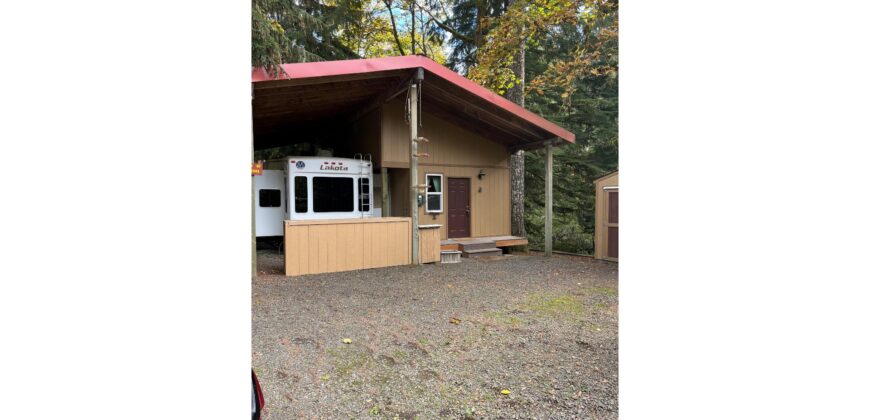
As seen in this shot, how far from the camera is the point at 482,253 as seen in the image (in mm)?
9414

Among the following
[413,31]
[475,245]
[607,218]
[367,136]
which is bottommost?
[475,245]

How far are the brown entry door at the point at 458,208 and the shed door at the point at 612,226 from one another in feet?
10.9

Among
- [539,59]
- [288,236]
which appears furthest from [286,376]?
[539,59]

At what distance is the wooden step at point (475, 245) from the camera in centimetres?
930

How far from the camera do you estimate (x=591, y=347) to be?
3260 mm

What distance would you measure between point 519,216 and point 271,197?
20.5ft

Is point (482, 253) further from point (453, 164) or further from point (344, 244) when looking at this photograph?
point (344, 244)

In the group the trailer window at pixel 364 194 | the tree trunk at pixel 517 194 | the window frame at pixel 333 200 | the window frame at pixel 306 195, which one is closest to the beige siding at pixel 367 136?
the trailer window at pixel 364 194

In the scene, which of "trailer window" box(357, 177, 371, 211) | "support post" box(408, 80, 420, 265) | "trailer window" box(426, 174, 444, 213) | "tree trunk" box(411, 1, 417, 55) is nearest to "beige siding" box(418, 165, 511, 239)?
"trailer window" box(426, 174, 444, 213)

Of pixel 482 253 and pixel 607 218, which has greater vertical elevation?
pixel 607 218

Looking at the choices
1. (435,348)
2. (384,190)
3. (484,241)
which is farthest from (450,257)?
(435,348)

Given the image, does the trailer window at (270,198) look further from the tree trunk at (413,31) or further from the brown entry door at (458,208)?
the tree trunk at (413,31)

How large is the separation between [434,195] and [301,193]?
9.98 feet
